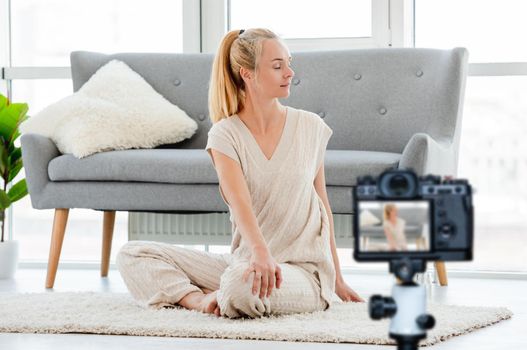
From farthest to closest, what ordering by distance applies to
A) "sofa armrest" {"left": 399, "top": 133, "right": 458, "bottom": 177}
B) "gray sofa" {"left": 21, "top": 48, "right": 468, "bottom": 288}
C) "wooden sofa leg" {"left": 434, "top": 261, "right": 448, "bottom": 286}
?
"wooden sofa leg" {"left": 434, "top": 261, "right": 448, "bottom": 286} < "gray sofa" {"left": 21, "top": 48, "right": 468, "bottom": 288} < "sofa armrest" {"left": 399, "top": 133, "right": 458, "bottom": 177}

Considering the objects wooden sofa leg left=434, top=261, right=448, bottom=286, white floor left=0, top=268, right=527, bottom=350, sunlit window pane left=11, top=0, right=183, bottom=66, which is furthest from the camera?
sunlit window pane left=11, top=0, right=183, bottom=66

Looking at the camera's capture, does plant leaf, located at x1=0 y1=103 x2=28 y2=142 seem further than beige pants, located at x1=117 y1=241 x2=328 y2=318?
Yes

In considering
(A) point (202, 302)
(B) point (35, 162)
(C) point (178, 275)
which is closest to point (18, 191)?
(B) point (35, 162)

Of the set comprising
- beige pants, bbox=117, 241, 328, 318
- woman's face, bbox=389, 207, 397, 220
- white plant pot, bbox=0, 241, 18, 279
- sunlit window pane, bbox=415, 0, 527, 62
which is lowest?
white plant pot, bbox=0, 241, 18, 279

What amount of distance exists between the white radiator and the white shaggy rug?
3.70 ft

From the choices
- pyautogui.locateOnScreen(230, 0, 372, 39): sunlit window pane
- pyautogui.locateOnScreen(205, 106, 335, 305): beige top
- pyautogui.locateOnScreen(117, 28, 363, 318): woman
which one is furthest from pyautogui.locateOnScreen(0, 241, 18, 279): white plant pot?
pyautogui.locateOnScreen(205, 106, 335, 305): beige top

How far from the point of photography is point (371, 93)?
3.71 m

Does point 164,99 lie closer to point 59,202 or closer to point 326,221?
point 59,202

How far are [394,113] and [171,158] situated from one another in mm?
869

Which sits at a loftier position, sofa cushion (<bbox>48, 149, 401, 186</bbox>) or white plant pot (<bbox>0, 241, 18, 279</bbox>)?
sofa cushion (<bbox>48, 149, 401, 186</bbox>)

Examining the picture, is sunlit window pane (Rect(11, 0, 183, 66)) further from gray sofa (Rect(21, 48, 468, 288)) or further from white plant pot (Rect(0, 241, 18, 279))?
white plant pot (Rect(0, 241, 18, 279))

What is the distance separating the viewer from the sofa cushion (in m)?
3.17

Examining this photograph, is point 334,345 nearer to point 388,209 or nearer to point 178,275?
point 178,275

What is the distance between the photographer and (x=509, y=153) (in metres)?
3.97
